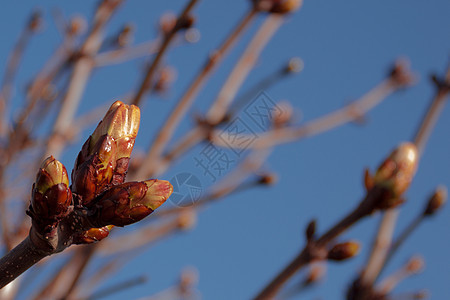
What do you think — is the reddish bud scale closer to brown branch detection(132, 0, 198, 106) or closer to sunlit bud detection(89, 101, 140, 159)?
sunlit bud detection(89, 101, 140, 159)

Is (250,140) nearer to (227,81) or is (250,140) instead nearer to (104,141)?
(227,81)

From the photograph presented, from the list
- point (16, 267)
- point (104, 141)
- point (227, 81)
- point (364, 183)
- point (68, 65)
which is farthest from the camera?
point (68, 65)

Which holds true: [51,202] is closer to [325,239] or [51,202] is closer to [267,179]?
[325,239]

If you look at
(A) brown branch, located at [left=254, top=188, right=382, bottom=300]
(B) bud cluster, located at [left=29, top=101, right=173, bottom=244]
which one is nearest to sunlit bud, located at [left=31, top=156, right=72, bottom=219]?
(B) bud cluster, located at [left=29, top=101, right=173, bottom=244]

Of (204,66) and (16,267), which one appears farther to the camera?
(204,66)

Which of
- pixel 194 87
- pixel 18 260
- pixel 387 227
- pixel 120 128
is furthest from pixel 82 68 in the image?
pixel 18 260

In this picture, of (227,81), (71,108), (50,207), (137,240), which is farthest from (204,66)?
(50,207)
